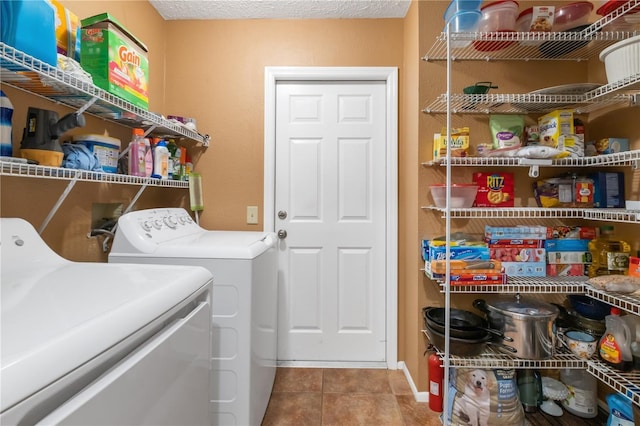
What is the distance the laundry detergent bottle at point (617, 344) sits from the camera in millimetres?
1306

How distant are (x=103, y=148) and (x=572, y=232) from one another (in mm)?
2364

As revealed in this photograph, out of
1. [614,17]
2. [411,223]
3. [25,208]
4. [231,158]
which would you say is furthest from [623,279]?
[25,208]

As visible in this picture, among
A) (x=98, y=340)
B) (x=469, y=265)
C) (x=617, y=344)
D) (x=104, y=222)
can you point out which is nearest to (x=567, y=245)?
(x=617, y=344)

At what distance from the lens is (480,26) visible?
154 cm

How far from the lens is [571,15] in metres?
1.53

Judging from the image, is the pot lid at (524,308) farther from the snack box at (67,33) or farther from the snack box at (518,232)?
the snack box at (67,33)

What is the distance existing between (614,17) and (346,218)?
1631 mm

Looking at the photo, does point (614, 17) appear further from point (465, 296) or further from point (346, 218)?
point (346, 218)

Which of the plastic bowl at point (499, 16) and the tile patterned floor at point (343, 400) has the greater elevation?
the plastic bowl at point (499, 16)

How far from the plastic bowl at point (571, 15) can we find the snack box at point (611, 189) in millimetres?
770

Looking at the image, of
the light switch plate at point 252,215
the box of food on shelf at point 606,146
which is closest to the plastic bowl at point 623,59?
the box of food on shelf at point 606,146

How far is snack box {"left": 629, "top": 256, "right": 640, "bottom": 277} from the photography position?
51.8 inches

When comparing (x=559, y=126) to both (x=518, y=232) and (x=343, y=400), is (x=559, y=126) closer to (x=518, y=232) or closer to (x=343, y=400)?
(x=518, y=232)

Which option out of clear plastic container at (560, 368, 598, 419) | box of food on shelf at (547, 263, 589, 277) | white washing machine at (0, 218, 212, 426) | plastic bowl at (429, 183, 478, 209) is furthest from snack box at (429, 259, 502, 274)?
white washing machine at (0, 218, 212, 426)
